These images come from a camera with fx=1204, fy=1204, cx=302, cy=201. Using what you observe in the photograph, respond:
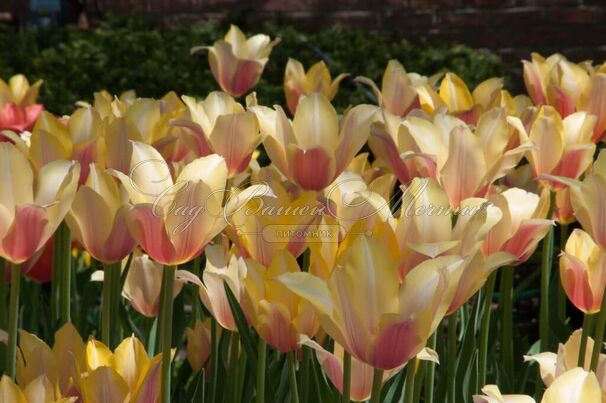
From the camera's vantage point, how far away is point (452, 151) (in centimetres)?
159

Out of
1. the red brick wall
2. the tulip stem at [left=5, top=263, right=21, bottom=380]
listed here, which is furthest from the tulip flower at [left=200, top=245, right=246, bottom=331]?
the red brick wall

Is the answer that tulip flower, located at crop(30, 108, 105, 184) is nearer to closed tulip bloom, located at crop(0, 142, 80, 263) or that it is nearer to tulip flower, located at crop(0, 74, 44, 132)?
closed tulip bloom, located at crop(0, 142, 80, 263)

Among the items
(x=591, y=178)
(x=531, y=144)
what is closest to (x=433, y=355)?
(x=591, y=178)

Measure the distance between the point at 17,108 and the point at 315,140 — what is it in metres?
1.07

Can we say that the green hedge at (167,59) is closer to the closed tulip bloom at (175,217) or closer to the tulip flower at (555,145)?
the tulip flower at (555,145)

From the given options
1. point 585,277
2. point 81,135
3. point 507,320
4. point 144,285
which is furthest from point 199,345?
point 585,277

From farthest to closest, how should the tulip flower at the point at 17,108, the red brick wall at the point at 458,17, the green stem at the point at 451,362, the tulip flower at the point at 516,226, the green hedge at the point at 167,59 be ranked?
1. the red brick wall at the point at 458,17
2. the green hedge at the point at 167,59
3. the tulip flower at the point at 17,108
4. the green stem at the point at 451,362
5. the tulip flower at the point at 516,226

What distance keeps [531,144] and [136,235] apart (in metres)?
0.64

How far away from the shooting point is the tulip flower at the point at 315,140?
1.67 metres

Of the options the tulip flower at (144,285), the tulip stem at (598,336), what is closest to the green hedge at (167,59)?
the tulip flower at (144,285)

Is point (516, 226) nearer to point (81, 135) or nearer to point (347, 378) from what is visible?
point (347, 378)

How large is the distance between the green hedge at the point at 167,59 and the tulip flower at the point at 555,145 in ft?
9.24

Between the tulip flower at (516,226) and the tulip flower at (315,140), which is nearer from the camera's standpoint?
the tulip flower at (516,226)

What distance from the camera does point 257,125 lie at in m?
1.79
